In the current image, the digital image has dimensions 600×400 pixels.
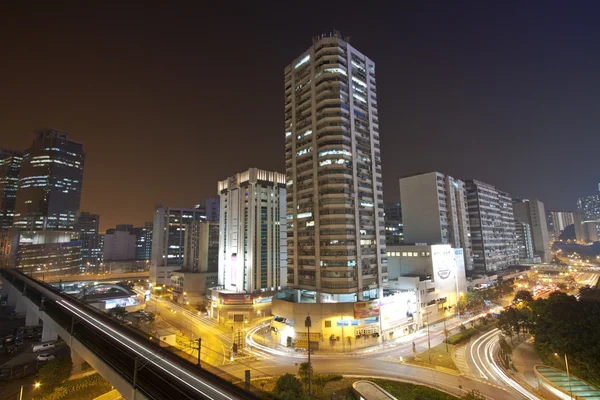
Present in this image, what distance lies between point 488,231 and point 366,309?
324 feet

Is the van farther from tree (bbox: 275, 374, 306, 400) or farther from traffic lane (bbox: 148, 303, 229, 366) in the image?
tree (bbox: 275, 374, 306, 400)

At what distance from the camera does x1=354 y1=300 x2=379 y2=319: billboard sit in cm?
6203

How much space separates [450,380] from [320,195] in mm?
42586

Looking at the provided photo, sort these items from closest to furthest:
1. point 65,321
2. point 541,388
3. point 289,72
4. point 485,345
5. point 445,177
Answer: point 541,388, point 65,321, point 485,345, point 289,72, point 445,177

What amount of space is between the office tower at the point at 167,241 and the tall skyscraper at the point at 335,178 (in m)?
87.2

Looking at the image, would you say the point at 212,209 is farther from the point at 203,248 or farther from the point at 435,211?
the point at 435,211

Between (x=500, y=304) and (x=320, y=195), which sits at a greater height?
(x=320, y=195)

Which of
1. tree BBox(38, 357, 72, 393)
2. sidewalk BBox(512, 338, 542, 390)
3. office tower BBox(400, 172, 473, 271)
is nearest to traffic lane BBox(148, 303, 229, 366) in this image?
tree BBox(38, 357, 72, 393)

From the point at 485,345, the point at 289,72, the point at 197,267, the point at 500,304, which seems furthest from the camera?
the point at 197,267

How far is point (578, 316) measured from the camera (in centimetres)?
4828

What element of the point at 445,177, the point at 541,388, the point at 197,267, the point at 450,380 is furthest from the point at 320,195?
the point at 197,267

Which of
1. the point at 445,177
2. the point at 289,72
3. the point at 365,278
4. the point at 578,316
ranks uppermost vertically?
the point at 289,72

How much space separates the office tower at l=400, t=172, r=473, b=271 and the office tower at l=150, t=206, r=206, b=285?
10321 cm

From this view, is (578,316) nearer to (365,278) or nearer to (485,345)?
(485,345)
